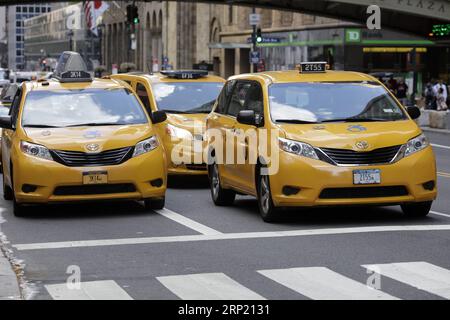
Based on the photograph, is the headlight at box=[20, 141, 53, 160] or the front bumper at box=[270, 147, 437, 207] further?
the headlight at box=[20, 141, 53, 160]

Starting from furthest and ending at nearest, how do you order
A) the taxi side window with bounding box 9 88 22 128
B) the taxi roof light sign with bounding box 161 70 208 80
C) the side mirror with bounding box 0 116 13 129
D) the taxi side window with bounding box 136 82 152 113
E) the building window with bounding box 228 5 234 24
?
the building window with bounding box 228 5 234 24 → the taxi roof light sign with bounding box 161 70 208 80 → the taxi side window with bounding box 136 82 152 113 → the taxi side window with bounding box 9 88 22 128 → the side mirror with bounding box 0 116 13 129

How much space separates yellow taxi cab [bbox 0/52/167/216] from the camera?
13672 mm

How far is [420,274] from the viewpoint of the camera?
948 cm

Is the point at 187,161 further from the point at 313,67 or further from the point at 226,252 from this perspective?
the point at 226,252

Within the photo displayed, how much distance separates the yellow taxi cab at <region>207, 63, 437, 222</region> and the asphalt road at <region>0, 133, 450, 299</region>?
36cm

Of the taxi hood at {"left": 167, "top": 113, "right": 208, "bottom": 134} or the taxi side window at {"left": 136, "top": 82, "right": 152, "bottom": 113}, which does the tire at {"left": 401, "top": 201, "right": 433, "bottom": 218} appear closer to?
the taxi hood at {"left": 167, "top": 113, "right": 208, "bottom": 134}

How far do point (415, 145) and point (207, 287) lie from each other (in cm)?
489

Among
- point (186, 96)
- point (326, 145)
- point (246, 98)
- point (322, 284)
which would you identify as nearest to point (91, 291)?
point (322, 284)

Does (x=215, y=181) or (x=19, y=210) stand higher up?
(x=215, y=181)

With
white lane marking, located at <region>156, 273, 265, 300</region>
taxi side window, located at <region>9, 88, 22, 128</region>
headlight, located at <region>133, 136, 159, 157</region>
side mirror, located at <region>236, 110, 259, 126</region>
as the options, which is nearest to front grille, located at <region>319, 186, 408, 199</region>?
side mirror, located at <region>236, 110, 259, 126</region>

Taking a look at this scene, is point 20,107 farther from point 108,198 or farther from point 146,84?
point 146,84

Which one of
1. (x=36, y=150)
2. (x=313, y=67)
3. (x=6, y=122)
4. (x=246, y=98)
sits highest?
(x=313, y=67)

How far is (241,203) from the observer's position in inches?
615

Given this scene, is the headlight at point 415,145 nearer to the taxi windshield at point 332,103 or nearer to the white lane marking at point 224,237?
the taxi windshield at point 332,103
